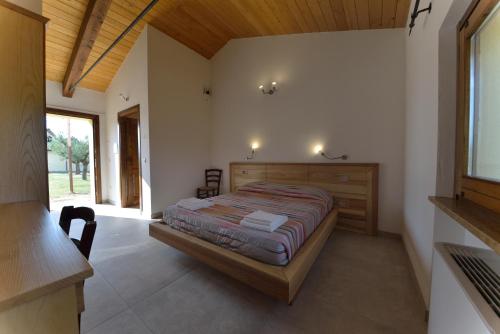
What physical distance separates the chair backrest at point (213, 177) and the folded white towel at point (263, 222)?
279cm

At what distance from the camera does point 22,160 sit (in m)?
1.50

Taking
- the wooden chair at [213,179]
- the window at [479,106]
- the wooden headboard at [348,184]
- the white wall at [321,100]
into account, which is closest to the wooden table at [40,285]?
the window at [479,106]

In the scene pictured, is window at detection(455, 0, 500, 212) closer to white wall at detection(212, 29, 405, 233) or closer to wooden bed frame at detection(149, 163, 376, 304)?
wooden bed frame at detection(149, 163, 376, 304)

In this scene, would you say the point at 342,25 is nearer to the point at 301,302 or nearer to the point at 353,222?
the point at 353,222

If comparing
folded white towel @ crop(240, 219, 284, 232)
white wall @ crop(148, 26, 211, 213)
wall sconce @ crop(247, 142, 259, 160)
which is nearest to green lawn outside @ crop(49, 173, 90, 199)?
white wall @ crop(148, 26, 211, 213)

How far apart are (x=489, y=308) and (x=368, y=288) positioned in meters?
1.40

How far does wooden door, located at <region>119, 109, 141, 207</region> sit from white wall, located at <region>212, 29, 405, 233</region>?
2.15m

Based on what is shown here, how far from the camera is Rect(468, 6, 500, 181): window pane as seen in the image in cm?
104

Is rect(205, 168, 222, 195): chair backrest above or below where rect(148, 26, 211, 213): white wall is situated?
below

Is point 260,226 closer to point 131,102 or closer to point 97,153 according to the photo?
point 131,102

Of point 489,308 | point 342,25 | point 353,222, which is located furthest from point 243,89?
point 489,308

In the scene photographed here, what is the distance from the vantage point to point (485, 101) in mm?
1143

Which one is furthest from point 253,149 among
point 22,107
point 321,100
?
point 22,107

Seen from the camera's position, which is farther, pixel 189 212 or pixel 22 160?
pixel 189 212
